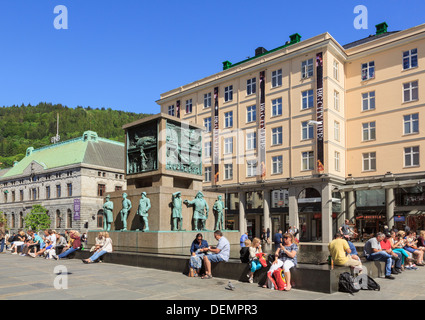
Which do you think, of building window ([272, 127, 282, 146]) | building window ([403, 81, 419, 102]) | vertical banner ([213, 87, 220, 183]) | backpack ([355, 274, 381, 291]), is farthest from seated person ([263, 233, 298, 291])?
vertical banner ([213, 87, 220, 183])

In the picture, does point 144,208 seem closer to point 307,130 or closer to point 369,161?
point 307,130

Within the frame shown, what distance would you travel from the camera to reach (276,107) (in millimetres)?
46188

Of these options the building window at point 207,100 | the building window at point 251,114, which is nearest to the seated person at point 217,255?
the building window at point 251,114

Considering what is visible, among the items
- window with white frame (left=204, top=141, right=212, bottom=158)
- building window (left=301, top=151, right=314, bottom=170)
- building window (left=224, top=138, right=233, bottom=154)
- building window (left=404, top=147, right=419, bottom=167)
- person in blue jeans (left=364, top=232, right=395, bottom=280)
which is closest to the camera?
person in blue jeans (left=364, top=232, right=395, bottom=280)

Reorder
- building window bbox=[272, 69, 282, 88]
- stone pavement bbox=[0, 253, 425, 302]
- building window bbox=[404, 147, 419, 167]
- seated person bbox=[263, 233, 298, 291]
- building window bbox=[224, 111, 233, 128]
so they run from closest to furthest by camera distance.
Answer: stone pavement bbox=[0, 253, 425, 302] < seated person bbox=[263, 233, 298, 291] < building window bbox=[404, 147, 419, 167] < building window bbox=[272, 69, 282, 88] < building window bbox=[224, 111, 233, 128]

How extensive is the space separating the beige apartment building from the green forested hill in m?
81.7

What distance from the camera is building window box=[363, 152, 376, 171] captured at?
41.3m

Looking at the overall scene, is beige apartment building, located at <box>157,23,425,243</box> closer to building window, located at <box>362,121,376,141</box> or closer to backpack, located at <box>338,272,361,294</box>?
building window, located at <box>362,121,376,141</box>

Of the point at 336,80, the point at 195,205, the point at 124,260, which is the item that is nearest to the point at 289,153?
the point at 336,80

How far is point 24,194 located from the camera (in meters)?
79.2

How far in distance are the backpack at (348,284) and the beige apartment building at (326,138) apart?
2806cm

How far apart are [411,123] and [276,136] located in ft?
43.3

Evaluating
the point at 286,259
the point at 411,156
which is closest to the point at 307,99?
the point at 411,156
